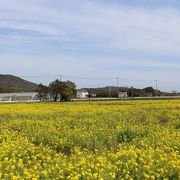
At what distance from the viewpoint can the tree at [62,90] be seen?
5875 centimetres

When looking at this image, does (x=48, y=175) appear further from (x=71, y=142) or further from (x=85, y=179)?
(x=71, y=142)

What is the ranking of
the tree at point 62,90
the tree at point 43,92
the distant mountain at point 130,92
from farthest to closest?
the distant mountain at point 130,92 → the tree at point 43,92 → the tree at point 62,90

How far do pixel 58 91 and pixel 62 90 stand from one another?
4.99 ft

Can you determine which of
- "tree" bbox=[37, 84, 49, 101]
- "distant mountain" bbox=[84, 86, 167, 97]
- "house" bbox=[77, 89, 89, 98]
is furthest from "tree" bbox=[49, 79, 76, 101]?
"house" bbox=[77, 89, 89, 98]

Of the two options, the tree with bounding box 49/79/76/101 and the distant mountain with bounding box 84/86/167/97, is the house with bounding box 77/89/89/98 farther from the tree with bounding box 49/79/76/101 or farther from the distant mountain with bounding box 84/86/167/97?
the tree with bounding box 49/79/76/101

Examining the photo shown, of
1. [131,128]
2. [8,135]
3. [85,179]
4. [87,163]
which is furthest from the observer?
[131,128]

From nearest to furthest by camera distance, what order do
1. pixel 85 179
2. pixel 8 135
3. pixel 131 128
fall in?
pixel 85 179, pixel 8 135, pixel 131 128

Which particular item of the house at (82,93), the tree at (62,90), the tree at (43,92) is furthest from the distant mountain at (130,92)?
the tree at (62,90)

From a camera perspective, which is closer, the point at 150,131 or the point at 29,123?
the point at 150,131

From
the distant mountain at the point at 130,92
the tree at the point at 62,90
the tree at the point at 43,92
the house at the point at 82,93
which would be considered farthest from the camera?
the house at the point at 82,93

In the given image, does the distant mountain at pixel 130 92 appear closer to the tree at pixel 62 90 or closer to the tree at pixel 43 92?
the tree at pixel 43 92

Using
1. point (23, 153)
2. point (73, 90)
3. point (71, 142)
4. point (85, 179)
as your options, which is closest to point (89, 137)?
point (71, 142)

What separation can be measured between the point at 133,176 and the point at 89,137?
512 centimetres

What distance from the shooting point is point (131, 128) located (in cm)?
1275
